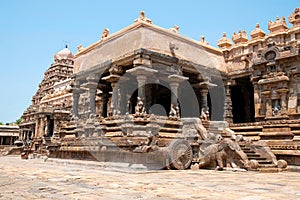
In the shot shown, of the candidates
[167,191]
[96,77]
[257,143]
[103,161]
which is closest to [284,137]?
[257,143]

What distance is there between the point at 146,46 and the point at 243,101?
32.4 ft

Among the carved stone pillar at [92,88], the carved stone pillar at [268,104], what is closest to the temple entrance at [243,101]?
the carved stone pillar at [268,104]

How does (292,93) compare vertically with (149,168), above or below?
above

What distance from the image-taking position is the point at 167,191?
602 centimetres

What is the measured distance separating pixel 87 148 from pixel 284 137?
8783 mm

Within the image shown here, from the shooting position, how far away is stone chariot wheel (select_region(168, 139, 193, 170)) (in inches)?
436

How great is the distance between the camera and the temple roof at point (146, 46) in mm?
16031

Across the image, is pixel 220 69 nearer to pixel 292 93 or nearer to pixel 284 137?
pixel 292 93

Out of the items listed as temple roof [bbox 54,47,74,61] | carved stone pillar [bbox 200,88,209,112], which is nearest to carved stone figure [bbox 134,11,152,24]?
carved stone pillar [bbox 200,88,209,112]

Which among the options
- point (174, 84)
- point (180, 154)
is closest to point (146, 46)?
point (174, 84)

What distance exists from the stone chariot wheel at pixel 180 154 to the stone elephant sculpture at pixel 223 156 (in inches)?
20.3

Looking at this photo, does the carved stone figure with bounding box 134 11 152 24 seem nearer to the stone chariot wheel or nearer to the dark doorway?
the stone chariot wheel

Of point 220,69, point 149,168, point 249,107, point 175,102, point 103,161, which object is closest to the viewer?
point 149,168

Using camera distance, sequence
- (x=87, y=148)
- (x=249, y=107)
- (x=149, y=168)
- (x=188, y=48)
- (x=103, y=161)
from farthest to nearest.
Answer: (x=249, y=107)
(x=188, y=48)
(x=87, y=148)
(x=103, y=161)
(x=149, y=168)
